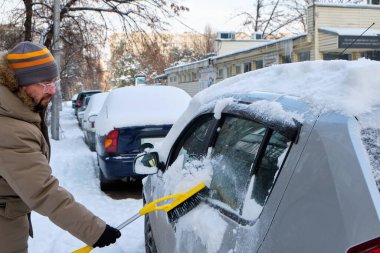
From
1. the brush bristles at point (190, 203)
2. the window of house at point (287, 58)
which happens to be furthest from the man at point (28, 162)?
the window of house at point (287, 58)

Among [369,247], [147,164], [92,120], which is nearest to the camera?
[369,247]

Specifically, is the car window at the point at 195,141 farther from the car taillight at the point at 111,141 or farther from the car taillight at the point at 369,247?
the car taillight at the point at 111,141

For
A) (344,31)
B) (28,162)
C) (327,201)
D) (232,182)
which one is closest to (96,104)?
(344,31)

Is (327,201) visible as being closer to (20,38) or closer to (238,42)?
(20,38)

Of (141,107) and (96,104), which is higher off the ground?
(141,107)

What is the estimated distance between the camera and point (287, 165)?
151 centimetres

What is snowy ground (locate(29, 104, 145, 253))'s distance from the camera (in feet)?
14.6

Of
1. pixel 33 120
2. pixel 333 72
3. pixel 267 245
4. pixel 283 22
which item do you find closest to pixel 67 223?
pixel 33 120

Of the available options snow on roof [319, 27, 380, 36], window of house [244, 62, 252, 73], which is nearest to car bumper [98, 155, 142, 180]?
snow on roof [319, 27, 380, 36]

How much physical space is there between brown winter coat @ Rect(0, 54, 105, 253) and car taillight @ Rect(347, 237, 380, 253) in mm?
1312

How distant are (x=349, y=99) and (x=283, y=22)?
4215 cm

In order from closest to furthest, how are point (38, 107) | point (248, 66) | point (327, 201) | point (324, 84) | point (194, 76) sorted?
point (327, 201) < point (324, 84) < point (38, 107) < point (248, 66) < point (194, 76)

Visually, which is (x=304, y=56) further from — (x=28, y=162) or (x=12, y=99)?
(x=28, y=162)

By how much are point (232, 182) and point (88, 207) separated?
4.31 metres
